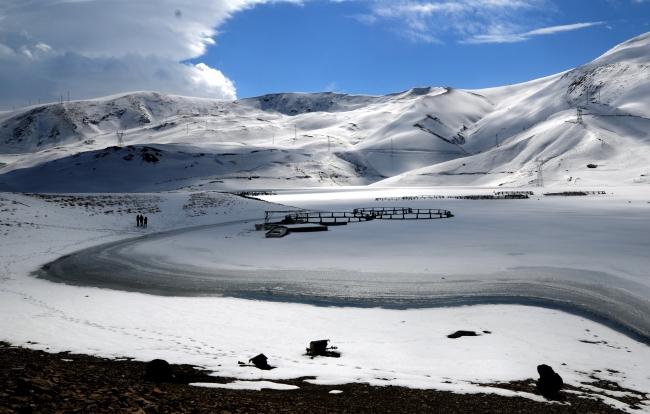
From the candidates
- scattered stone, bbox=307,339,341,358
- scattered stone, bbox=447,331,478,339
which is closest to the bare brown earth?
scattered stone, bbox=307,339,341,358

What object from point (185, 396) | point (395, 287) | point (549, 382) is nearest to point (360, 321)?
point (395, 287)

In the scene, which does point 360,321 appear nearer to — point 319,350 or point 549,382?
point 319,350

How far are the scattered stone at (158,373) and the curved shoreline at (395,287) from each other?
941 cm

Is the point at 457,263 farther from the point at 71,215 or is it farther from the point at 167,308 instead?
the point at 71,215

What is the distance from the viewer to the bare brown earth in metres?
7.58

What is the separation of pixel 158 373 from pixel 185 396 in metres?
1.41

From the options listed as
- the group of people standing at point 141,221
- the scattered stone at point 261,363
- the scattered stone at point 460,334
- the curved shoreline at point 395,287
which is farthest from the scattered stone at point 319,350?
the group of people standing at point 141,221

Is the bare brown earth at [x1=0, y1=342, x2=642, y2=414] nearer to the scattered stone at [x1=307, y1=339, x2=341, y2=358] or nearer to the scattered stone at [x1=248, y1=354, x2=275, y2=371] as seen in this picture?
the scattered stone at [x1=248, y1=354, x2=275, y2=371]

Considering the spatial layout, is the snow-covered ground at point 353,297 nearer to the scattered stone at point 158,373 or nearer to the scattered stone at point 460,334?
the scattered stone at point 460,334

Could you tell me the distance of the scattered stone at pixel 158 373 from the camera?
9750 millimetres

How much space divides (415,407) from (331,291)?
11.6 meters

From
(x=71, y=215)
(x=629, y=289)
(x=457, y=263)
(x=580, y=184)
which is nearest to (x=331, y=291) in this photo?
(x=457, y=263)

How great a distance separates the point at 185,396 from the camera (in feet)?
28.3

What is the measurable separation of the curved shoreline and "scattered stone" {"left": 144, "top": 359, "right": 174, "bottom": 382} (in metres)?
9.41
